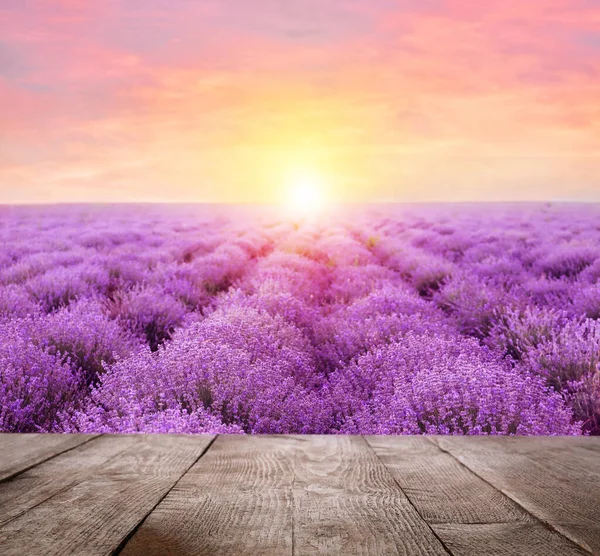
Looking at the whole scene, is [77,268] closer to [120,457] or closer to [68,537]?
[120,457]

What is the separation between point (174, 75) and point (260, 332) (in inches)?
64.7

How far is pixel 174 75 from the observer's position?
3729 millimetres

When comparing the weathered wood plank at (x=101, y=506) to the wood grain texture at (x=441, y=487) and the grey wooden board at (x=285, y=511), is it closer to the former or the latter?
the grey wooden board at (x=285, y=511)

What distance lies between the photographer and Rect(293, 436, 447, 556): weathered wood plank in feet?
3.92

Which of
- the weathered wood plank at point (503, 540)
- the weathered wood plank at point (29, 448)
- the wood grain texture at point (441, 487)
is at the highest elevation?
the weathered wood plank at point (503, 540)

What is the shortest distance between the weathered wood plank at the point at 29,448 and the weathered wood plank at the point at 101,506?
0.08 meters

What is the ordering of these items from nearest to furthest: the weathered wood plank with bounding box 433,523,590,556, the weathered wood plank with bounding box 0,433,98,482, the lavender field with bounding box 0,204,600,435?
1. the weathered wood plank with bounding box 433,523,590,556
2. the weathered wood plank with bounding box 0,433,98,482
3. the lavender field with bounding box 0,204,600,435

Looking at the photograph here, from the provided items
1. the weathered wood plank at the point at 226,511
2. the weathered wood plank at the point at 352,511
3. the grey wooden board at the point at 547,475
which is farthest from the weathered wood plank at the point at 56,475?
the grey wooden board at the point at 547,475

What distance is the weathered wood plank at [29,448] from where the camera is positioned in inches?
70.7

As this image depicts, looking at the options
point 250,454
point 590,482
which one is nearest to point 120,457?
point 250,454

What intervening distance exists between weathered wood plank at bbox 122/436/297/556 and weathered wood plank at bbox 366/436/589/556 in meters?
0.31

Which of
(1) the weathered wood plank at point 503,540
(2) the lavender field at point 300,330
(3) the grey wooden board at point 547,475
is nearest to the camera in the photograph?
(1) the weathered wood plank at point 503,540

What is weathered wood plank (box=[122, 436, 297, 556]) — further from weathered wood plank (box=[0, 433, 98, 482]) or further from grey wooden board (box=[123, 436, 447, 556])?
weathered wood plank (box=[0, 433, 98, 482])

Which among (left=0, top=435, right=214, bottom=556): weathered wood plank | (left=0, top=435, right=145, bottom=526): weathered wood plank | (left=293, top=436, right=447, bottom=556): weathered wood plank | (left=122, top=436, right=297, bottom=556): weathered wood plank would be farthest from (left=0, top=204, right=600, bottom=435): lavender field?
(left=293, top=436, right=447, bottom=556): weathered wood plank
